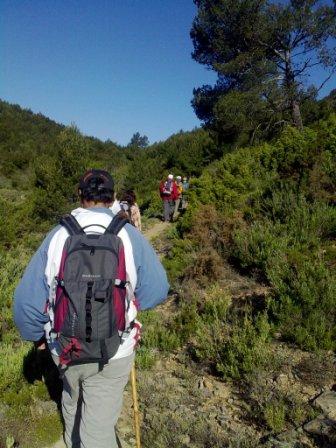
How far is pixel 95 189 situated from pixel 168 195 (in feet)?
37.6

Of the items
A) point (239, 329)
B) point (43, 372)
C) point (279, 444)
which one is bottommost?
point (279, 444)

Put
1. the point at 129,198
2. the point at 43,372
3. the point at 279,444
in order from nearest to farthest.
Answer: the point at 279,444, the point at 43,372, the point at 129,198

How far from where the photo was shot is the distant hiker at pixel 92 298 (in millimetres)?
2039

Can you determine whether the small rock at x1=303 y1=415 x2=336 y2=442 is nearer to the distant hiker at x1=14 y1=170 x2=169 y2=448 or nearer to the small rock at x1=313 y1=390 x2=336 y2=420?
the small rock at x1=313 y1=390 x2=336 y2=420

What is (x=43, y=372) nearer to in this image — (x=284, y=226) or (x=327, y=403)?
(x=327, y=403)

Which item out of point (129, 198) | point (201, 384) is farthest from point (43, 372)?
point (129, 198)

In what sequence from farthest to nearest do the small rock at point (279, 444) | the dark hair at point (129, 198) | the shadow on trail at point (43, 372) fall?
the dark hair at point (129, 198), the shadow on trail at point (43, 372), the small rock at point (279, 444)

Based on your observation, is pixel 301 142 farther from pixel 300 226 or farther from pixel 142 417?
pixel 142 417

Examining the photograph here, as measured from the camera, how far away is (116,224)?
2186mm

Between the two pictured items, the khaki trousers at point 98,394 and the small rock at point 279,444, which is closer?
the khaki trousers at point 98,394

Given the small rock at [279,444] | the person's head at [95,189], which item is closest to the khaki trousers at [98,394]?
the person's head at [95,189]

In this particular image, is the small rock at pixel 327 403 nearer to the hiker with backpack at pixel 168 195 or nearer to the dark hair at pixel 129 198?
the dark hair at pixel 129 198

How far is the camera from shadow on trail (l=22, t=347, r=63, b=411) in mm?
3566

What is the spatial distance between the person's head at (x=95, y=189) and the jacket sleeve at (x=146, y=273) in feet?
0.79
